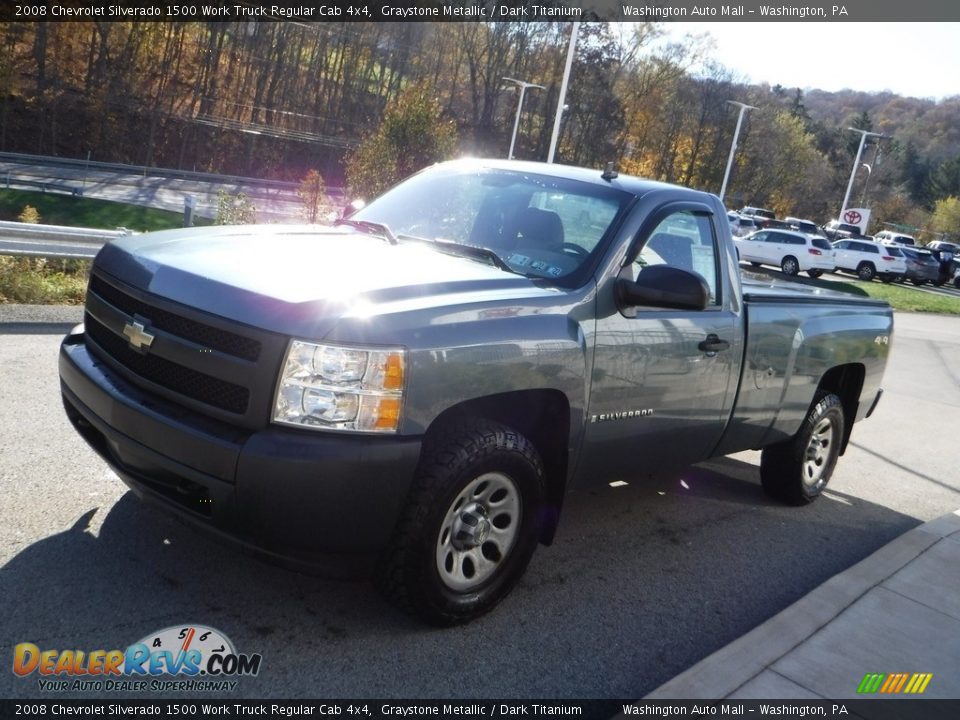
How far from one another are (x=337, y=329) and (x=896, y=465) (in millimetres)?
6657

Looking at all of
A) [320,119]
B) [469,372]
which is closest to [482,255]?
[469,372]

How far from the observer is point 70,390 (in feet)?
13.2

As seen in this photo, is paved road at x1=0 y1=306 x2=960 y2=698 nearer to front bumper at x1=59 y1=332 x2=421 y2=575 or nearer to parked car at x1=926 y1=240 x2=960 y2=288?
front bumper at x1=59 y1=332 x2=421 y2=575

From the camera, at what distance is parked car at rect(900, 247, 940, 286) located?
4453 centimetres

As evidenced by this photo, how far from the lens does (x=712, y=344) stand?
4.76 meters

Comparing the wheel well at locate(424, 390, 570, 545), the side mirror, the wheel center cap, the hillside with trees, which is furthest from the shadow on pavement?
the hillside with trees

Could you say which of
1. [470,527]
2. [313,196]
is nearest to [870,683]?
[470,527]

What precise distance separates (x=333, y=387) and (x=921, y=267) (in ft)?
155

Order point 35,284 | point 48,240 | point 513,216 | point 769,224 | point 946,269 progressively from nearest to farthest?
point 513,216
point 35,284
point 48,240
point 946,269
point 769,224

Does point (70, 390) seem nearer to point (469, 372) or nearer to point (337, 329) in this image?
point (337, 329)

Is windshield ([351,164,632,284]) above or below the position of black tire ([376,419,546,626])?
above

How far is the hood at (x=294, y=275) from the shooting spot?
3.34 m

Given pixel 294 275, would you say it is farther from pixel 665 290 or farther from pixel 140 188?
pixel 140 188

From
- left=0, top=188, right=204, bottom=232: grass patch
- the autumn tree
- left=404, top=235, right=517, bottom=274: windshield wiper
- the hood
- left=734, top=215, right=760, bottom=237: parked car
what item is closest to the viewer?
the hood
